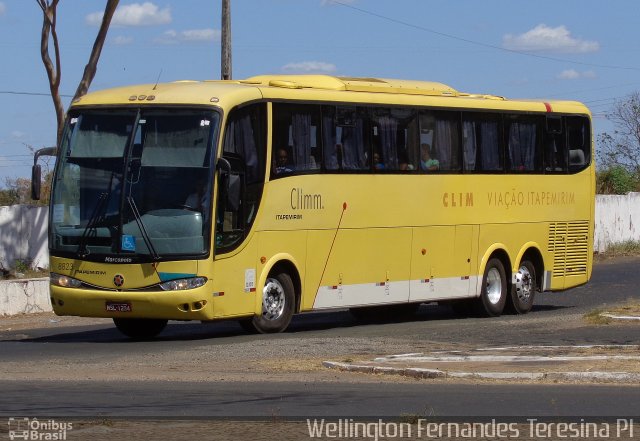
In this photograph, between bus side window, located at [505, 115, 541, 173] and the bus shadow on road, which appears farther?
bus side window, located at [505, 115, 541, 173]

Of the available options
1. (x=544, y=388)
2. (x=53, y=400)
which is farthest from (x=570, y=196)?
(x=53, y=400)

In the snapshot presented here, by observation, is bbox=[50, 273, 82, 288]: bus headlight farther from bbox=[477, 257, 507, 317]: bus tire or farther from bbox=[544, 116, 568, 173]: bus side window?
bbox=[544, 116, 568, 173]: bus side window

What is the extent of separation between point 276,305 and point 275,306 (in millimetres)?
25

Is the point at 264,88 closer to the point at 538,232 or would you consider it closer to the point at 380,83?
the point at 380,83

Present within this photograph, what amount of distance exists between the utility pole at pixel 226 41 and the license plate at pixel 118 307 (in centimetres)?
1443

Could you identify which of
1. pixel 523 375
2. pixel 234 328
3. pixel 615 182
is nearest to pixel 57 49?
pixel 234 328

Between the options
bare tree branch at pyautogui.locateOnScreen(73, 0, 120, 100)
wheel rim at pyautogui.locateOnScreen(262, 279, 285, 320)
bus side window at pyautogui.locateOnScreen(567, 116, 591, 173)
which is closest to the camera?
A: wheel rim at pyautogui.locateOnScreen(262, 279, 285, 320)

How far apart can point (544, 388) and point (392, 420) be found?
2.82 meters

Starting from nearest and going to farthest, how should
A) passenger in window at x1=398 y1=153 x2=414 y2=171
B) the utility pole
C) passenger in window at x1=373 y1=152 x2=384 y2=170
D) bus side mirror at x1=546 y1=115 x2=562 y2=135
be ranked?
passenger in window at x1=373 y1=152 x2=384 y2=170 → passenger in window at x1=398 y1=153 x2=414 y2=171 → bus side mirror at x1=546 y1=115 x2=562 y2=135 → the utility pole

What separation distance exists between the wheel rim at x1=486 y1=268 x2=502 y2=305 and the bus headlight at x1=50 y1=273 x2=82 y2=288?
8.43 meters

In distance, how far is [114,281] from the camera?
18.1m

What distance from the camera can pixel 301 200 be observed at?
1981 cm

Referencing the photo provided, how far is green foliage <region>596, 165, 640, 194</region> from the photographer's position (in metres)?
51.9

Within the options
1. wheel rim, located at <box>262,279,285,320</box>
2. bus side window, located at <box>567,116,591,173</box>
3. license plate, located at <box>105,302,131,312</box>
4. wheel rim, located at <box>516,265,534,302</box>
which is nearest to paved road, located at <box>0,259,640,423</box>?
wheel rim, located at <box>262,279,285,320</box>
